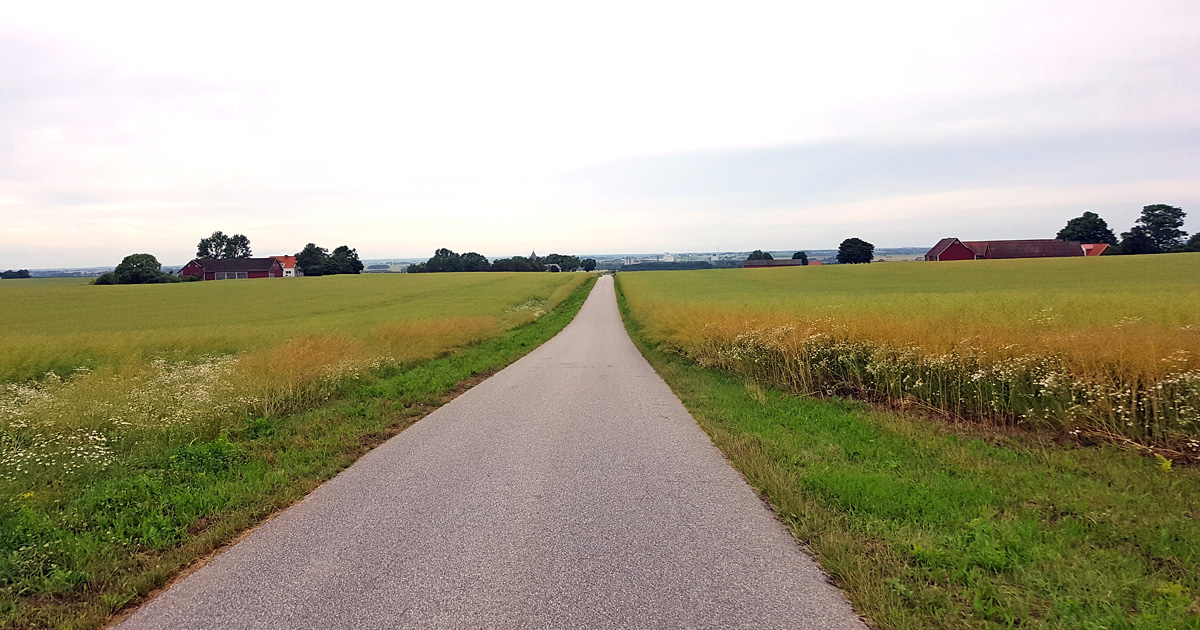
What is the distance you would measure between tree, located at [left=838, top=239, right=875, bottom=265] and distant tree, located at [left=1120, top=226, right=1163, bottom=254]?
38367 millimetres

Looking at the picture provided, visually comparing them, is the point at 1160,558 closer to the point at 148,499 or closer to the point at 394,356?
the point at 148,499

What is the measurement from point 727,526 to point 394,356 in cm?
1292

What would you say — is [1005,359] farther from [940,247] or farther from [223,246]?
[223,246]

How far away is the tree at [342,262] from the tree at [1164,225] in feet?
444

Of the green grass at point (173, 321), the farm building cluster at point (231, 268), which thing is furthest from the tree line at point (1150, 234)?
the farm building cluster at point (231, 268)

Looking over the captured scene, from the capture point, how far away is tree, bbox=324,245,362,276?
387 ft

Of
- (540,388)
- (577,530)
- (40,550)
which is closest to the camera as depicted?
(40,550)

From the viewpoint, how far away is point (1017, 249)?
76.6 m

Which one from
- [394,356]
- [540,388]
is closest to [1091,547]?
[540,388]

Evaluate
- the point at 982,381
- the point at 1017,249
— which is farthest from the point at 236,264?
the point at 1017,249

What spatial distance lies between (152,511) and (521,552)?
3.58 metres

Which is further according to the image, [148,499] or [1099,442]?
[1099,442]

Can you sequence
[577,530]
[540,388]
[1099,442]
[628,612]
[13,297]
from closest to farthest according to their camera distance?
[628,612] → [577,530] → [1099,442] → [540,388] → [13,297]

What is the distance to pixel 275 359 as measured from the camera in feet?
40.8
